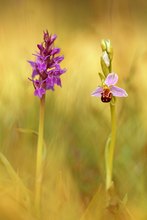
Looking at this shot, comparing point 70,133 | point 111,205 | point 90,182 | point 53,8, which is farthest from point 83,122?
point 53,8

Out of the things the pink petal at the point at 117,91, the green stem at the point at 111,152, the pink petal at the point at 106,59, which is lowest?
the green stem at the point at 111,152

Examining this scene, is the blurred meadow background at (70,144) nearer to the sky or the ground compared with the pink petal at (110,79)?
nearer to the ground

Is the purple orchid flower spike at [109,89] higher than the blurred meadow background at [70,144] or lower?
higher

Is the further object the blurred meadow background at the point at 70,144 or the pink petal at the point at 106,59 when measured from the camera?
the pink petal at the point at 106,59

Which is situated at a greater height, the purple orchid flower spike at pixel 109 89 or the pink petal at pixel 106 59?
the pink petal at pixel 106 59

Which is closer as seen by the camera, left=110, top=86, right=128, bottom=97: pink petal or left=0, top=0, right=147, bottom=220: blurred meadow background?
left=0, top=0, right=147, bottom=220: blurred meadow background

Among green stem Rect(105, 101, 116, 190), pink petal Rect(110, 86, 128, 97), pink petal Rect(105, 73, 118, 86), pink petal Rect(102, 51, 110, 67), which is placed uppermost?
pink petal Rect(102, 51, 110, 67)

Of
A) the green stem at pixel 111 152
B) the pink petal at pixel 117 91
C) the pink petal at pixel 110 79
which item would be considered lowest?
the green stem at pixel 111 152

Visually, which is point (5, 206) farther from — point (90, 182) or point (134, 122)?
point (134, 122)

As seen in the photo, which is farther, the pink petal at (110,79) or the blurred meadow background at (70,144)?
the pink petal at (110,79)

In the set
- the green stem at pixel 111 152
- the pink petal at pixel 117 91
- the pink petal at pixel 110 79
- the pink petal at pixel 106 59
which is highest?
the pink petal at pixel 106 59

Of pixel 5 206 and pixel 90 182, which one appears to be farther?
pixel 90 182
